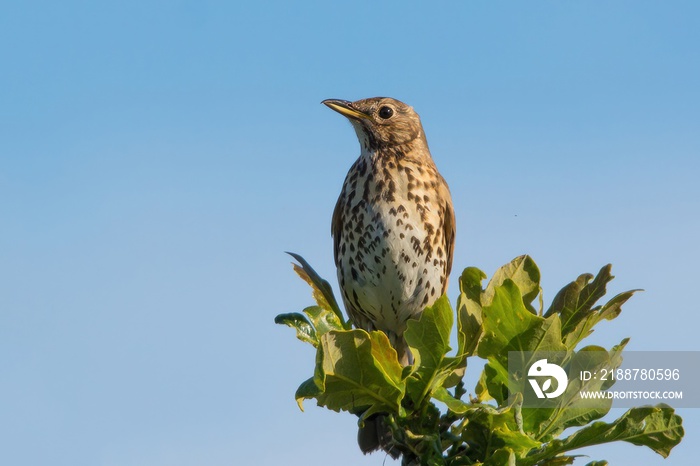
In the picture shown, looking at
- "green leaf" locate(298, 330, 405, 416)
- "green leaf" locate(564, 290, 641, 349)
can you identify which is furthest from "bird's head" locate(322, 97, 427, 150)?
"green leaf" locate(298, 330, 405, 416)

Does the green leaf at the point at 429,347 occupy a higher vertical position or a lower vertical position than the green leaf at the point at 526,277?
lower

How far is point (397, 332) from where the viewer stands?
6.13m

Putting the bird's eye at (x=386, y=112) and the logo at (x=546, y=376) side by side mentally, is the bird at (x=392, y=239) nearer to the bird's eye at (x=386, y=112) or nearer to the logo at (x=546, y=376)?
the bird's eye at (x=386, y=112)

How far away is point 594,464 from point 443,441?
523 mm

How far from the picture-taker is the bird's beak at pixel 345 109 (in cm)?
668

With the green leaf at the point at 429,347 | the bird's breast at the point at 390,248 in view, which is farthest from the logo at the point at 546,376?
the bird's breast at the point at 390,248

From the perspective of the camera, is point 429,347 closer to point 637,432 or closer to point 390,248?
point 637,432

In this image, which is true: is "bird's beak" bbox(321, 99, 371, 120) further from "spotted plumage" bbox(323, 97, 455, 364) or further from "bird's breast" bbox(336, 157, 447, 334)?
"bird's breast" bbox(336, 157, 447, 334)

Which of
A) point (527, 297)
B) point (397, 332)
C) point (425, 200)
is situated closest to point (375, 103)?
point (425, 200)

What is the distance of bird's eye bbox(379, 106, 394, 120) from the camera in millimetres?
6813

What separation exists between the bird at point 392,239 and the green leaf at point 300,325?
1.85m

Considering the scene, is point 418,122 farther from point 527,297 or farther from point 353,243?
point 527,297

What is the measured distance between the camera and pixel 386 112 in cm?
683

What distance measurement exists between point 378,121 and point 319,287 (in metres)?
2.96
